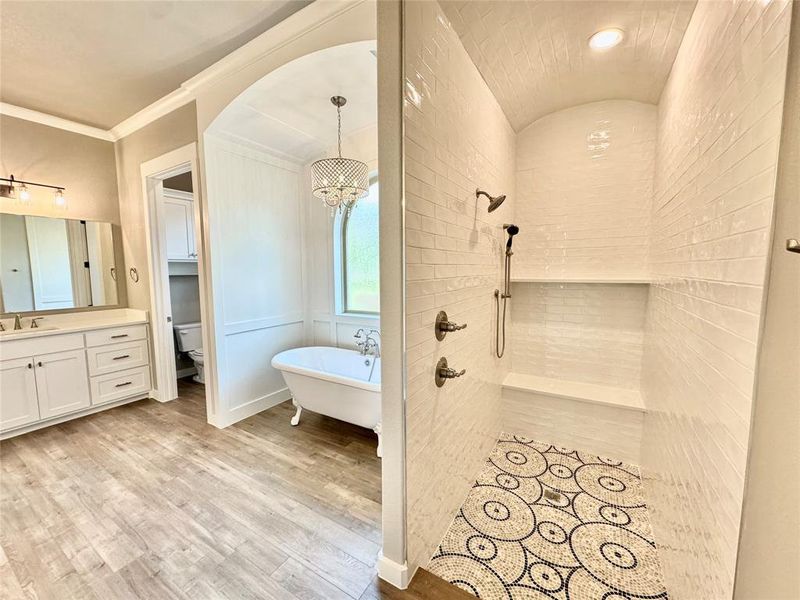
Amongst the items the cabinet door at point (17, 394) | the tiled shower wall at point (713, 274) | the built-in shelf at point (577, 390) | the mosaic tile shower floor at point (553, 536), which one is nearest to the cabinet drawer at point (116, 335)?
the cabinet door at point (17, 394)

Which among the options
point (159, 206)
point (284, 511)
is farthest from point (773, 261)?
point (159, 206)

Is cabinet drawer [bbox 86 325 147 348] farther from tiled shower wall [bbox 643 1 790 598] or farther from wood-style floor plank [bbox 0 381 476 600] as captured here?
tiled shower wall [bbox 643 1 790 598]

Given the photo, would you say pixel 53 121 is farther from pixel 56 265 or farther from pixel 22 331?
pixel 22 331

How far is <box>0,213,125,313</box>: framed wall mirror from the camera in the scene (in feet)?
9.09

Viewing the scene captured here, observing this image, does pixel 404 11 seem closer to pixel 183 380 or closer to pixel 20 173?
pixel 20 173

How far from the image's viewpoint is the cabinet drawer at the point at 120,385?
116 inches

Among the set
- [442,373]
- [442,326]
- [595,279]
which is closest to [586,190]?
[595,279]

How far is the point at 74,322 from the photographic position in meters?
3.06

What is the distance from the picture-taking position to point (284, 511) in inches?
69.1

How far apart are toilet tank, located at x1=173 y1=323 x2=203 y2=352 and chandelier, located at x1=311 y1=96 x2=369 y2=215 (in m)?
2.64

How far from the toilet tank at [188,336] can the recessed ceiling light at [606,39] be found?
4.40m

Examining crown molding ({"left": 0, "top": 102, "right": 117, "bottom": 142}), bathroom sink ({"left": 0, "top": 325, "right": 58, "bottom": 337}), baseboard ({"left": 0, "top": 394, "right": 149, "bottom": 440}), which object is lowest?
baseboard ({"left": 0, "top": 394, "right": 149, "bottom": 440})

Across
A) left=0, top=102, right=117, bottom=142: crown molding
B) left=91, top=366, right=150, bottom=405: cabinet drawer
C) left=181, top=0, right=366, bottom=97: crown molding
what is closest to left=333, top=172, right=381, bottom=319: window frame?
left=181, top=0, right=366, bottom=97: crown molding

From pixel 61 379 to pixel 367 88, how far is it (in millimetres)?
3527
